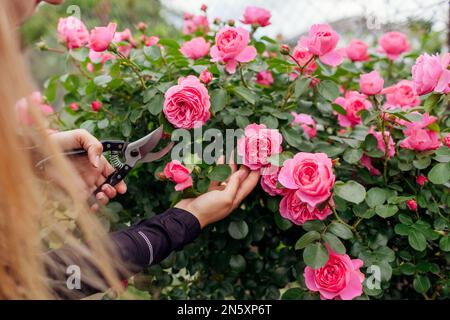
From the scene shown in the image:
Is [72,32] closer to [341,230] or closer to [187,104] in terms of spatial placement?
[187,104]

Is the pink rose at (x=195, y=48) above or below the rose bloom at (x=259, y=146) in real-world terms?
above

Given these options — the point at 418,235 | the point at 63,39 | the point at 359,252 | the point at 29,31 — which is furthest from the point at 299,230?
the point at 29,31

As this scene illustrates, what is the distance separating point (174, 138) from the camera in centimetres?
122

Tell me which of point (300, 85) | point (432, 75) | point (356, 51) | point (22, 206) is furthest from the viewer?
point (356, 51)

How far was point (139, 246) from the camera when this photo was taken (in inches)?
42.6

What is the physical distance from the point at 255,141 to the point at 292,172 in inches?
4.7

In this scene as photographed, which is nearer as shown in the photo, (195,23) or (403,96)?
(403,96)

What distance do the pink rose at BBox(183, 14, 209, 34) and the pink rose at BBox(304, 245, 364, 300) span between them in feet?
3.30

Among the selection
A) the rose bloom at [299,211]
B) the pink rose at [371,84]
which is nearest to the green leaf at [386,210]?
the rose bloom at [299,211]

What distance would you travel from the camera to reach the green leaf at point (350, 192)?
3.56 feet

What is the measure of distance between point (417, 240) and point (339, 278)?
20cm

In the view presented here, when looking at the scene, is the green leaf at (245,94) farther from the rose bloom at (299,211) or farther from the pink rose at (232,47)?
the rose bloom at (299,211)

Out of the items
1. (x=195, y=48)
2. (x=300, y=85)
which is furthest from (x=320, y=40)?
(x=195, y=48)

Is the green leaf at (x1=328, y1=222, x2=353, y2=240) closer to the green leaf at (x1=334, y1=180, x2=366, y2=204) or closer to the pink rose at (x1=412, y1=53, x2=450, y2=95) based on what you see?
the green leaf at (x1=334, y1=180, x2=366, y2=204)
